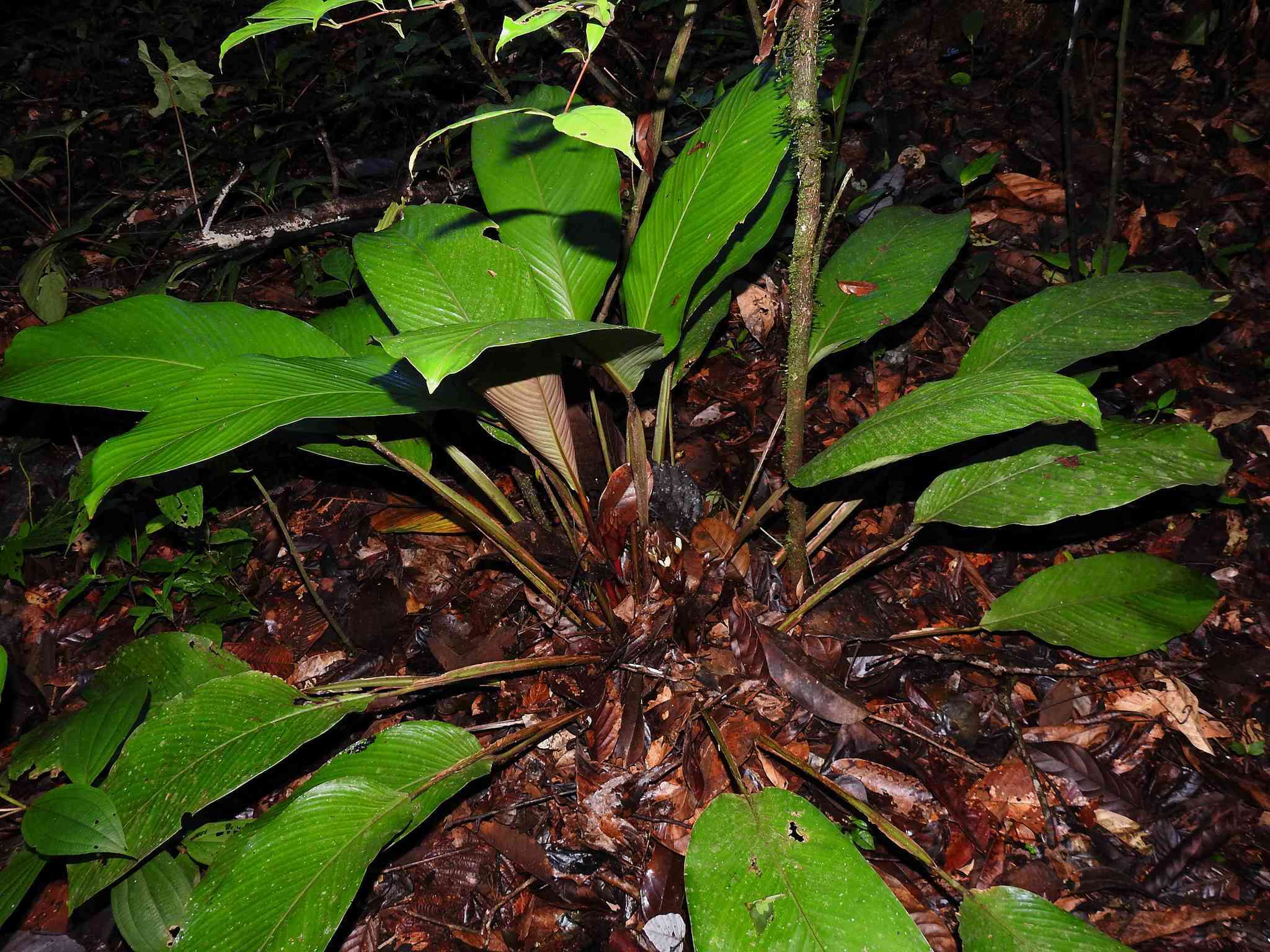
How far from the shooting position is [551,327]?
0.86 m

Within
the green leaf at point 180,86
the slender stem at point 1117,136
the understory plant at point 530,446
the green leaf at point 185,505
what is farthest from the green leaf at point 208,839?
the slender stem at point 1117,136

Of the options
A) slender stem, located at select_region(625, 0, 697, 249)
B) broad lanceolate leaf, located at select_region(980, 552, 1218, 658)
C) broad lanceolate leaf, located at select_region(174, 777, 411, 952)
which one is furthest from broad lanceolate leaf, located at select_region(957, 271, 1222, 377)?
broad lanceolate leaf, located at select_region(174, 777, 411, 952)

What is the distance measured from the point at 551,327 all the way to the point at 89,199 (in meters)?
3.31

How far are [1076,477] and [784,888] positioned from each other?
34.6 inches

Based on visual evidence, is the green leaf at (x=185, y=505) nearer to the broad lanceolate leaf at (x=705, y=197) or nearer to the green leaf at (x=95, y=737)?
the green leaf at (x=95, y=737)

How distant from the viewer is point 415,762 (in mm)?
1297

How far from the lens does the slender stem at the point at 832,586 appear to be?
1554 millimetres

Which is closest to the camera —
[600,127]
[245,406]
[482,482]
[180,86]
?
[600,127]

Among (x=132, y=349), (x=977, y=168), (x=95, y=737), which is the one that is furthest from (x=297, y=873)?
(x=977, y=168)

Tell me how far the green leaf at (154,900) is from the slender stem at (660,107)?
1.46 meters

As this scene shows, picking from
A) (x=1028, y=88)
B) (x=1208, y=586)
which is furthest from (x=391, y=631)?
(x=1028, y=88)

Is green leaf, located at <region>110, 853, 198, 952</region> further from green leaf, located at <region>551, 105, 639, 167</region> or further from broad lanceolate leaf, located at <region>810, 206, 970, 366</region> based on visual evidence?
broad lanceolate leaf, located at <region>810, 206, 970, 366</region>

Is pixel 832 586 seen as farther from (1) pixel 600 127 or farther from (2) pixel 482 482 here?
(1) pixel 600 127

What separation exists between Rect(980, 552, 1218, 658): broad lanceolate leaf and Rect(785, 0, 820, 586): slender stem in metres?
0.56
